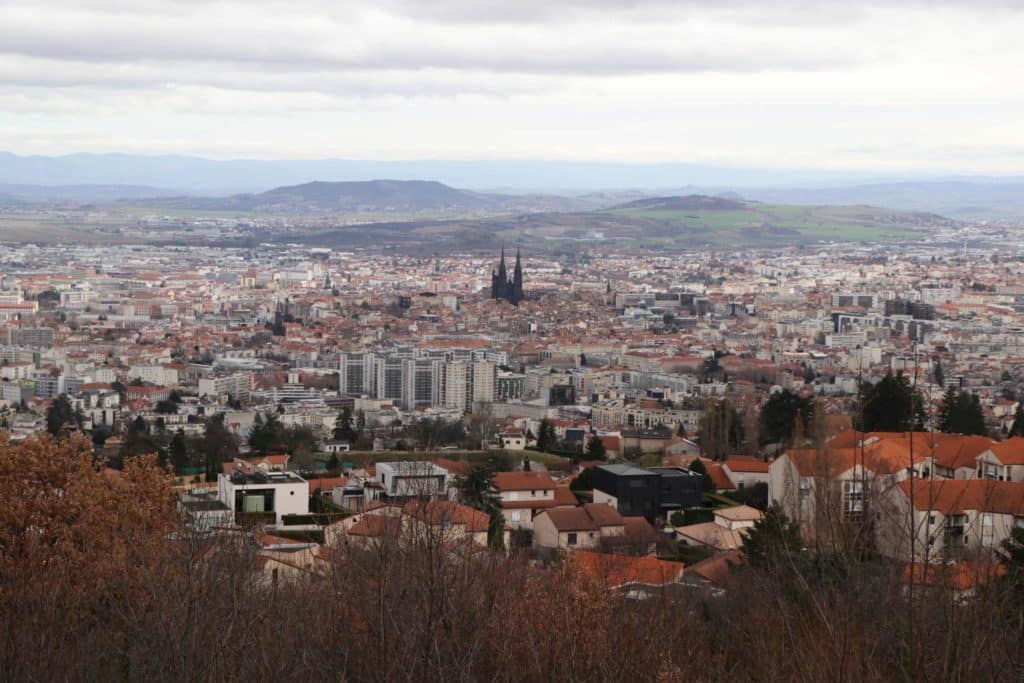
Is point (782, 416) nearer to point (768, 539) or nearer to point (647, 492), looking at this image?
point (647, 492)

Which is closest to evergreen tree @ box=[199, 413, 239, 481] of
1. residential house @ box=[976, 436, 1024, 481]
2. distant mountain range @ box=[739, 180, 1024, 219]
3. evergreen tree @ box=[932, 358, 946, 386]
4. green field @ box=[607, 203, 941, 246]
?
residential house @ box=[976, 436, 1024, 481]

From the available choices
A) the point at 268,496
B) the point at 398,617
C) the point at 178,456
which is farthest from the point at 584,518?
the point at 398,617

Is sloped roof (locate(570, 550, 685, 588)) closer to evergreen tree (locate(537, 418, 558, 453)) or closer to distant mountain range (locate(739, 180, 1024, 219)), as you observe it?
evergreen tree (locate(537, 418, 558, 453))

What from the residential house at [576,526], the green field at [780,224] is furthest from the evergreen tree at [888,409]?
the green field at [780,224]

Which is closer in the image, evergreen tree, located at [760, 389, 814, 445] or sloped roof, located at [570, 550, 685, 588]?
sloped roof, located at [570, 550, 685, 588]

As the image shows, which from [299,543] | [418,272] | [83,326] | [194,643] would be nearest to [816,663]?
[194,643]

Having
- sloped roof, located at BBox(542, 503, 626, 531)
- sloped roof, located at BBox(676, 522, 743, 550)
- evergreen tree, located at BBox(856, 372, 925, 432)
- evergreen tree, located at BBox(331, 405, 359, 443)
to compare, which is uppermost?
evergreen tree, located at BBox(856, 372, 925, 432)

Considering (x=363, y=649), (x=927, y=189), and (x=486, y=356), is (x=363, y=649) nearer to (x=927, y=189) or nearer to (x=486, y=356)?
(x=486, y=356)

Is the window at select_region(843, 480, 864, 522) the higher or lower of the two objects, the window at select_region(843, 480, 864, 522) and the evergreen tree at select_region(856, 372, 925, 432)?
the higher
